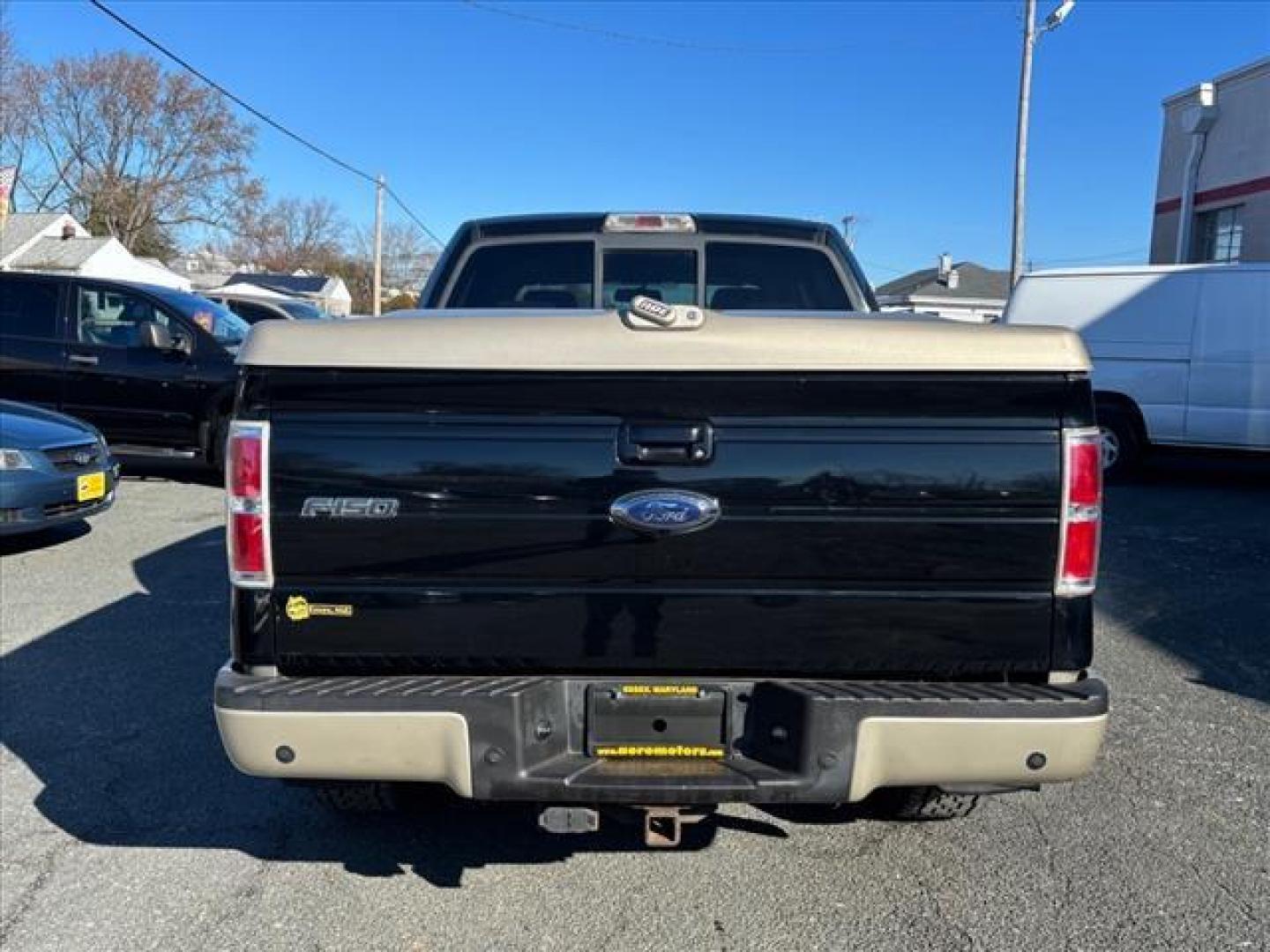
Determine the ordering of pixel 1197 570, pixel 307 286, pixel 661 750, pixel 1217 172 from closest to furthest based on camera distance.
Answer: pixel 661 750 → pixel 1197 570 → pixel 1217 172 → pixel 307 286

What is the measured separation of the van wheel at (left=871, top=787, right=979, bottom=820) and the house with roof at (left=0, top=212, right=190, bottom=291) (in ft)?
140

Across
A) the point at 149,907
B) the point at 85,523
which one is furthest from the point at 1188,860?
the point at 85,523

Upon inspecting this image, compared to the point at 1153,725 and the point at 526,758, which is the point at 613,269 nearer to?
the point at 526,758

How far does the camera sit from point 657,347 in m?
2.51

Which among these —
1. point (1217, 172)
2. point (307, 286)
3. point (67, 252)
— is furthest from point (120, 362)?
point (307, 286)

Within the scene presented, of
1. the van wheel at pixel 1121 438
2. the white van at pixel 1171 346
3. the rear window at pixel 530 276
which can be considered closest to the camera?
the rear window at pixel 530 276

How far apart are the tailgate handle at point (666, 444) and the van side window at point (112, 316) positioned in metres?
8.44

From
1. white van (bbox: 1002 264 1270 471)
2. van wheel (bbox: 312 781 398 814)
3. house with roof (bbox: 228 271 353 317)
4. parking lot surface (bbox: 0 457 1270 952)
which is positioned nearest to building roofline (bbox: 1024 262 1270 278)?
white van (bbox: 1002 264 1270 471)

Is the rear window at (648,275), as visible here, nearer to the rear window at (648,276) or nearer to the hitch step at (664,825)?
the rear window at (648,276)

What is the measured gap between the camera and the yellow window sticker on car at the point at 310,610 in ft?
8.25

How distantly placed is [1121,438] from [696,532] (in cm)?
969

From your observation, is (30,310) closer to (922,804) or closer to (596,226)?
(596,226)

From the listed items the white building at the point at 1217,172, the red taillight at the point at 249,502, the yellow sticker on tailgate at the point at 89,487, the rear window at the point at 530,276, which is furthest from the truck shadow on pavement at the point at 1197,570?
the white building at the point at 1217,172

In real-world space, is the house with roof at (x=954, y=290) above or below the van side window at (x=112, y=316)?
above
